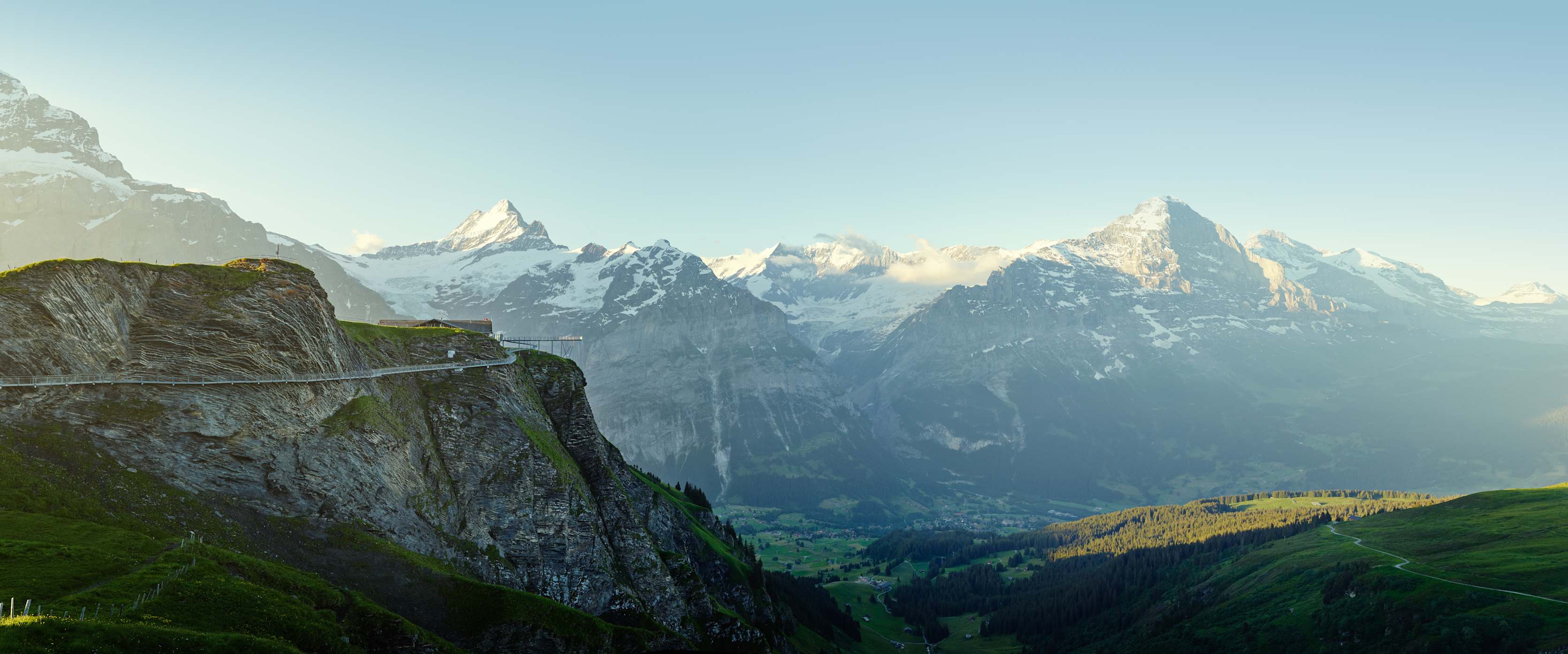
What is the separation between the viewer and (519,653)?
8031 cm

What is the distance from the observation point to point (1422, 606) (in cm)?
15050

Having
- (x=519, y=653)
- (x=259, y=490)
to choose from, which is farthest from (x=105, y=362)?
(x=519, y=653)

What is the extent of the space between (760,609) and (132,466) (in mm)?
105535

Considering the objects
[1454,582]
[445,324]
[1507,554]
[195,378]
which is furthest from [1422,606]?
[195,378]

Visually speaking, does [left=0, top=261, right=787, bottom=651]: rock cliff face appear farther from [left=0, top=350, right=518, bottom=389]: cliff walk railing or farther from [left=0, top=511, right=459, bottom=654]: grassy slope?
[left=0, top=511, right=459, bottom=654]: grassy slope

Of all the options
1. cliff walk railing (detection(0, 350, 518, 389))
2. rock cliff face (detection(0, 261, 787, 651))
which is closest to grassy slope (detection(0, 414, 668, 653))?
rock cliff face (detection(0, 261, 787, 651))

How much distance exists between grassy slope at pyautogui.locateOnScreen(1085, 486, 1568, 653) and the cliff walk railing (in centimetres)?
17251

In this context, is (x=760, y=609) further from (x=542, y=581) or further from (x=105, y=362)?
(x=105, y=362)

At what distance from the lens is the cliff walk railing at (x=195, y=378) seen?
65562 mm

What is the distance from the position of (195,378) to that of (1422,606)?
195795mm

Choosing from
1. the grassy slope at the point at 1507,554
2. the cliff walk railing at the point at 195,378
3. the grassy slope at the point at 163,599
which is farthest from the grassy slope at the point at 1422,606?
the cliff walk railing at the point at 195,378

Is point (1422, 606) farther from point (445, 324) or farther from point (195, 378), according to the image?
point (195, 378)

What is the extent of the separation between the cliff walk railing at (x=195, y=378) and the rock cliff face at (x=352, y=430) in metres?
0.49

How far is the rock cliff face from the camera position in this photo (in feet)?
227
